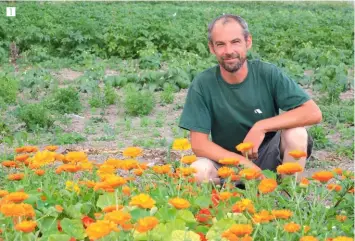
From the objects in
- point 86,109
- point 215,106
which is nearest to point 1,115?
point 86,109

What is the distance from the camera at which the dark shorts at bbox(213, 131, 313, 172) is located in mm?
4660

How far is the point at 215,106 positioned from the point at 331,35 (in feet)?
29.4

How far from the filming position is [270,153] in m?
4.68

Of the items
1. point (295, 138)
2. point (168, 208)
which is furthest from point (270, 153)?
point (168, 208)

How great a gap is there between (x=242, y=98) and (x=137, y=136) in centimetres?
250

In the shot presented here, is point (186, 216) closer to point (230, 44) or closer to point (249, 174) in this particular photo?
point (249, 174)

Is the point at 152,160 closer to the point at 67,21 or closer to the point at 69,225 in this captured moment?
the point at 69,225

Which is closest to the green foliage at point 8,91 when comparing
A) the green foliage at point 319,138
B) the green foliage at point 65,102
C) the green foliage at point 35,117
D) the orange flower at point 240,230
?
the green foliage at point 65,102

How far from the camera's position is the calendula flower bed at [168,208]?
9.85 ft

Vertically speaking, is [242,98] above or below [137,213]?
above

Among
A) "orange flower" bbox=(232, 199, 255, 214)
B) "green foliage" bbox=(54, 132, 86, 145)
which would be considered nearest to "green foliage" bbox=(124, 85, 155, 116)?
"green foliage" bbox=(54, 132, 86, 145)

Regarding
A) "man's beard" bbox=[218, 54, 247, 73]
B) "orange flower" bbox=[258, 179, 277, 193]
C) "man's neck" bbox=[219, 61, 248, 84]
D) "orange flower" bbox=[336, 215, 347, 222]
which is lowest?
"orange flower" bbox=[336, 215, 347, 222]

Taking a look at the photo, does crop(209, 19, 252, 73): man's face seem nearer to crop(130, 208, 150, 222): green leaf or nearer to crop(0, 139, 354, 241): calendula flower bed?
crop(0, 139, 354, 241): calendula flower bed

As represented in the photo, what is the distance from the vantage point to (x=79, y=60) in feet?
38.9
